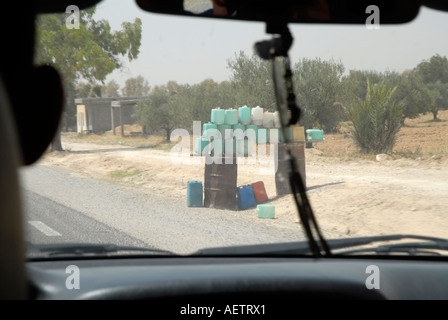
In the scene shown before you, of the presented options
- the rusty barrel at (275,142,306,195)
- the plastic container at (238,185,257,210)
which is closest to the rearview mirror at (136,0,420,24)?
the plastic container at (238,185,257,210)

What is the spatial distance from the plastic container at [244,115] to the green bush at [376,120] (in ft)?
9.01

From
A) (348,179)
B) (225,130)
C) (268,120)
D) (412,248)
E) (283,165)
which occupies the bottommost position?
(348,179)

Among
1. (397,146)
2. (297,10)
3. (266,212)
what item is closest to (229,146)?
(266,212)

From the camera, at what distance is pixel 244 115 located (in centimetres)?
1285

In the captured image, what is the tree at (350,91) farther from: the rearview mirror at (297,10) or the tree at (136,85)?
the rearview mirror at (297,10)

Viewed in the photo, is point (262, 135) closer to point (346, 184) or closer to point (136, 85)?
point (346, 184)

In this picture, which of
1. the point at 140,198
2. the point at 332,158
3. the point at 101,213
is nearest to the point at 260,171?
the point at 332,158

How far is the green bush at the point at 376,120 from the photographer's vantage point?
1338 centimetres

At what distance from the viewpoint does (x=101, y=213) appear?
24.9ft

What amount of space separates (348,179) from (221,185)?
3.78 m

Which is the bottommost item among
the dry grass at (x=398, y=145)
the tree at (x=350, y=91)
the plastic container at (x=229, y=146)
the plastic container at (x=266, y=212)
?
the dry grass at (x=398, y=145)

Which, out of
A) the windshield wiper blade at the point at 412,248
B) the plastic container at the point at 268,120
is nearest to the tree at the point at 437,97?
the plastic container at the point at 268,120

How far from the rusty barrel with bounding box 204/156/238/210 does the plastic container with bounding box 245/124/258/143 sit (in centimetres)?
261

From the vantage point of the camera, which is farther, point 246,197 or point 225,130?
point 225,130
